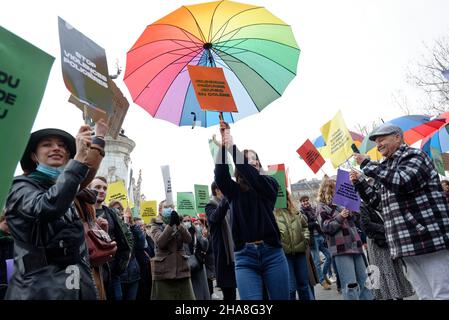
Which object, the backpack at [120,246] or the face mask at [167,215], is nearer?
the backpack at [120,246]

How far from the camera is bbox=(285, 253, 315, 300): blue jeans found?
5.29 meters

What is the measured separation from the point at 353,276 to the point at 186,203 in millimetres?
4815

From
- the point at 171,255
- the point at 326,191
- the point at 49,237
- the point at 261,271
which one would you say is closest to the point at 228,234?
the point at 171,255

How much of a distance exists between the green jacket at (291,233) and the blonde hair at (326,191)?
2.33 feet

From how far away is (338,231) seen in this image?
228 inches

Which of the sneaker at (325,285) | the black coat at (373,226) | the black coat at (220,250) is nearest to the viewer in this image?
the black coat at (220,250)

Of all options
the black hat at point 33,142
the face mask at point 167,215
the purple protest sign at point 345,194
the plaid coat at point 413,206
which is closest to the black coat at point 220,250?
the face mask at point 167,215

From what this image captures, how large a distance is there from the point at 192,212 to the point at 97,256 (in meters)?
6.21

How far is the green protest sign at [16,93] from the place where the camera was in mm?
1763

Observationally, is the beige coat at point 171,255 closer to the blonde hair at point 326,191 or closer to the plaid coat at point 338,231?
the plaid coat at point 338,231

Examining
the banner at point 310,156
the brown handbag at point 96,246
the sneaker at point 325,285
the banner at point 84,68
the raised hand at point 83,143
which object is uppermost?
the banner at point 310,156

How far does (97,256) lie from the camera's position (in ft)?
10.1
